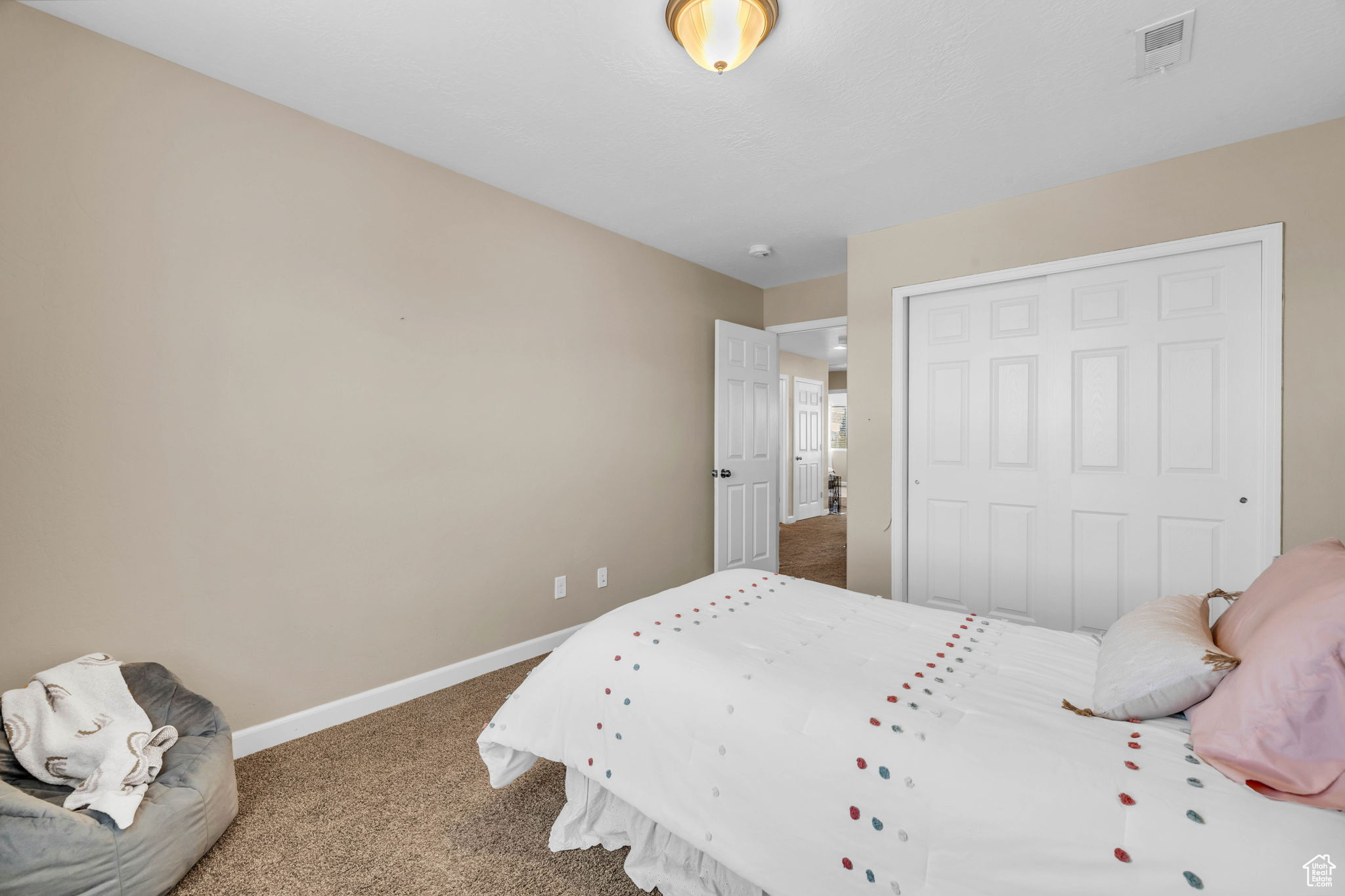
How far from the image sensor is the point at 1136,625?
144 cm

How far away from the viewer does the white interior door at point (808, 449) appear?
26.8 ft

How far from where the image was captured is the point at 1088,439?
291cm

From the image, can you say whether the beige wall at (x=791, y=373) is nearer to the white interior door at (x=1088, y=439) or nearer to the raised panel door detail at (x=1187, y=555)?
the white interior door at (x=1088, y=439)

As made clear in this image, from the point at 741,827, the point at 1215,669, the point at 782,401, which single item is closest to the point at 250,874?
the point at 741,827

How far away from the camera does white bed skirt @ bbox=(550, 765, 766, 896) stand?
146 cm

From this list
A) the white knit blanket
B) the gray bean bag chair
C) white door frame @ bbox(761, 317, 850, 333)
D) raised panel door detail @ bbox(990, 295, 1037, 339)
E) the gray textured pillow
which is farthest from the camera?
white door frame @ bbox(761, 317, 850, 333)

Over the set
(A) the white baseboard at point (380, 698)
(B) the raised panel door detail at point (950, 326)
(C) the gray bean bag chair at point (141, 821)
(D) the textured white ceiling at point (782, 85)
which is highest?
(D) the textured white ceiling at point (782, 85)

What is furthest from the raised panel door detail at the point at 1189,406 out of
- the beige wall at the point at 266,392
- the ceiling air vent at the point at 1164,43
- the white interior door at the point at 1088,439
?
the beige wall at the point at 266,392

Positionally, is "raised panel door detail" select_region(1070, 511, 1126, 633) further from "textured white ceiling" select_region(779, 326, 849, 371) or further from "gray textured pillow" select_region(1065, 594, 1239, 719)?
"textured white ceiling" select_region(779, 326, 849, 371)

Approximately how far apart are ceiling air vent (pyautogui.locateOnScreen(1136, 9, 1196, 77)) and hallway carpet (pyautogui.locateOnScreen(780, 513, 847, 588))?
10.7 ft

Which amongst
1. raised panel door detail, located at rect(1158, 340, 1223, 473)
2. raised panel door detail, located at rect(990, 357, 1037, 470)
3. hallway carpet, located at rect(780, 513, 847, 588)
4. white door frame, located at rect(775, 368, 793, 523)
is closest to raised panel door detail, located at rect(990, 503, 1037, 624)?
raised panel door detail, located at rect(990, 357, 1037, 470)

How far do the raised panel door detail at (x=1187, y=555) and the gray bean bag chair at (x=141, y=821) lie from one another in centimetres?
384

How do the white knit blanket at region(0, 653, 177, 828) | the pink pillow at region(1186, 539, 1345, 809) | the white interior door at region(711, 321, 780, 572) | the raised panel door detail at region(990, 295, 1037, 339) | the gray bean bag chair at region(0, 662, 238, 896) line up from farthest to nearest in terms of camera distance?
the white interior door at region(711, 321, 780, 572), the raised panel door detail at region(990, 295, 1037, 339), the white knit blanket at region(0, 653, 177, 828), the gray bean bag chair at region(0, 662, 238, 896), the pink pillow at region(1186, 539, 1345, 809)

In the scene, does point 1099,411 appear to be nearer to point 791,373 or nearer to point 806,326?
point 806,326
